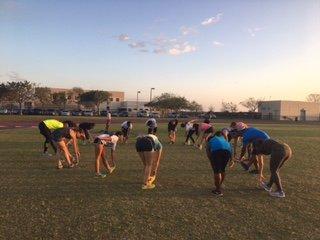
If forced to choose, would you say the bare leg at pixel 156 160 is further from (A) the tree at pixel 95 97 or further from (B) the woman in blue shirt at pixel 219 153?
(A) the tree at pixel 95 97

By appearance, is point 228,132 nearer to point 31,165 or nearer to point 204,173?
point 204,173

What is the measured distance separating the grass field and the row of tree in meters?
74.4

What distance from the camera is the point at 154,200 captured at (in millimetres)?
8648

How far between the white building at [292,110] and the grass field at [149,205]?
84619mm

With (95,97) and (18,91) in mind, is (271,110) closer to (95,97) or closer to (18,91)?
(95,97)

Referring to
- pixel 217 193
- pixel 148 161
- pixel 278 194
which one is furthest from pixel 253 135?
pixel 148 161

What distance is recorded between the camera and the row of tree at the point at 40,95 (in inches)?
3452

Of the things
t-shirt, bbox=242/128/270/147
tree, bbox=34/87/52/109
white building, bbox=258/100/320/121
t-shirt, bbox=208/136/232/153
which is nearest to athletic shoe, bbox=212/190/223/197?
t-shirt, bbox=208/136/232/153

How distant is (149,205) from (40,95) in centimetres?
9336

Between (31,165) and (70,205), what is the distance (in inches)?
206

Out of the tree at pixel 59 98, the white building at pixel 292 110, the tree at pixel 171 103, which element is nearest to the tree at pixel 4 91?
the tree at pixel 59 98

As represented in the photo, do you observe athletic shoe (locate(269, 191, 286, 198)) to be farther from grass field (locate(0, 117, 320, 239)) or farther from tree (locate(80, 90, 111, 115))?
tree (locate(80, 90, 111, 115))

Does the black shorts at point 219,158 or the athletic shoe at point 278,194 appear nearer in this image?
the black shorts at point 219,158

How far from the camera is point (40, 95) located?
318 feet
